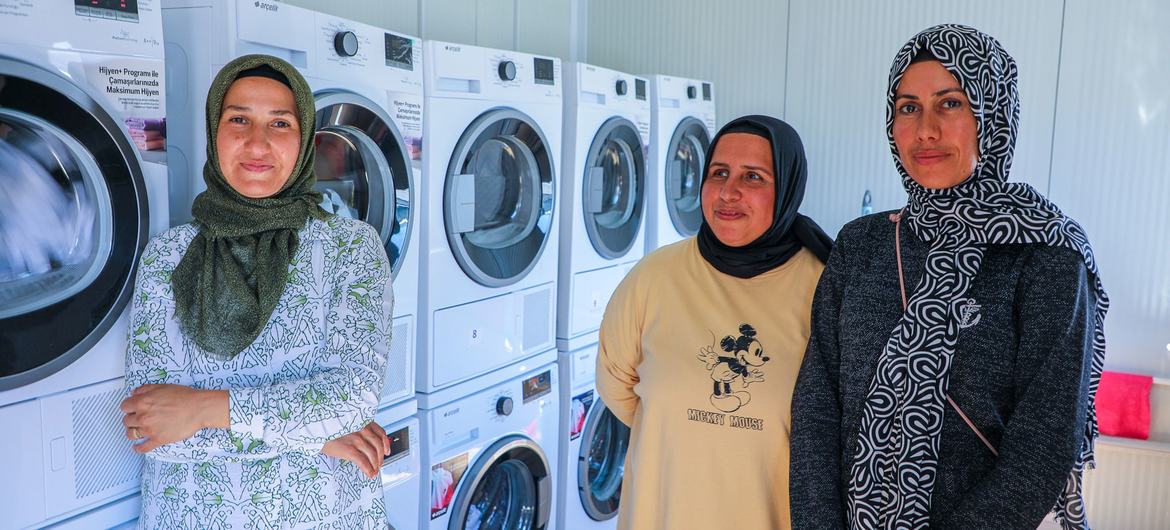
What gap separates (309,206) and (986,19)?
3.14 metres

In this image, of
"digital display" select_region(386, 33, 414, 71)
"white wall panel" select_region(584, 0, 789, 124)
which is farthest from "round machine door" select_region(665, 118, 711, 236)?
"digital display" select_region(386, 33, 414, 71)

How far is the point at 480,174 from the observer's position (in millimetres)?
2541

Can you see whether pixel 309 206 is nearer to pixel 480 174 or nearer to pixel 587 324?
pixel 480 174

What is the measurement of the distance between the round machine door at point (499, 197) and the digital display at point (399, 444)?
0.45m

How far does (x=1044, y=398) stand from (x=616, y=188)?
2.26 metres

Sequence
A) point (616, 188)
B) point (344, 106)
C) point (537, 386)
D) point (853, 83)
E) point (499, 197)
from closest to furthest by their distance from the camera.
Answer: point (344, 106) → point (499, 197) → point (537, 386) → point (616, 188) → point (853, 83)

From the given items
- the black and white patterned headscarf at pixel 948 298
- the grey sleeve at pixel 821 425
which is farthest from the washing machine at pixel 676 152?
the black and white patterned headscarf at pixel 948 298

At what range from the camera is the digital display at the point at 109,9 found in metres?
1.41

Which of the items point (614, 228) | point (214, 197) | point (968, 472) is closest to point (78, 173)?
point (214, 197)

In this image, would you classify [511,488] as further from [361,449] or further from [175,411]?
[175,411]

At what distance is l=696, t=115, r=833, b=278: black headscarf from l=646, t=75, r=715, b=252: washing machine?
1.68 metres

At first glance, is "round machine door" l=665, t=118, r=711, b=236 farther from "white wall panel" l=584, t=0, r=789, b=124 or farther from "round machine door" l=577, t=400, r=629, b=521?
"round machine door" l=577, t=400, r=629, b=521

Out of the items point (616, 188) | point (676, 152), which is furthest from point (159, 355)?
point (676, 152)

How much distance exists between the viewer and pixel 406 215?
7.00ft
